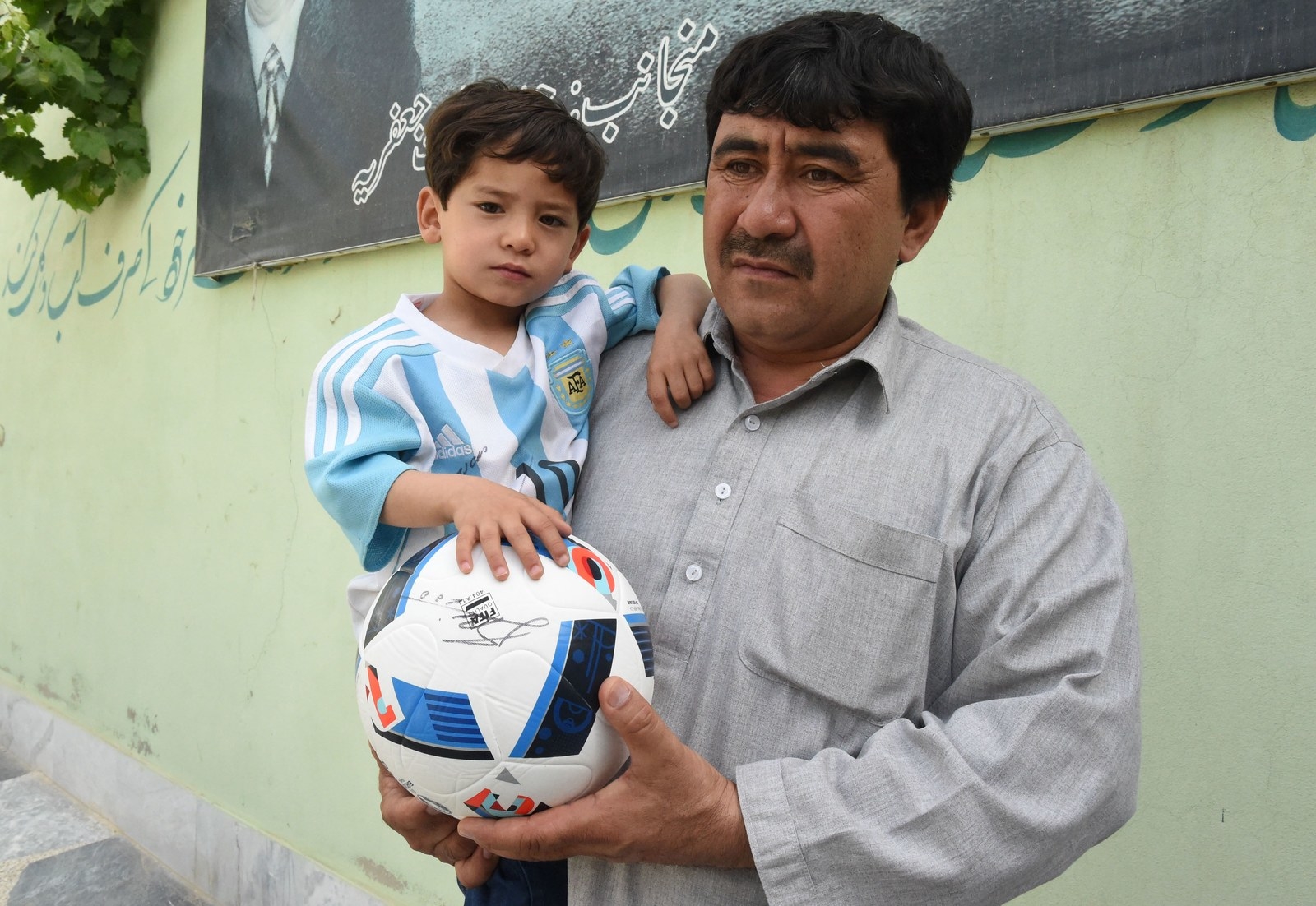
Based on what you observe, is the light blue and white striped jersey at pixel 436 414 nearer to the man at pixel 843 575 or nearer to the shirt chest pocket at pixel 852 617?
the man at pixel 843 575

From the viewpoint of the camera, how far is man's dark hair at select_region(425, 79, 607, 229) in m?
1.64

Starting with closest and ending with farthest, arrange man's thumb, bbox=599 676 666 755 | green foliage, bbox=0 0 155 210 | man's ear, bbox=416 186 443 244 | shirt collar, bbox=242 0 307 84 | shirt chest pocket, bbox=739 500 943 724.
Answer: man's thumb, bbox=599 676 666 755
shirt chest pocket, bbox=739 500 943 724
man's ear, bbox=416 186 443 244
shirt collar, bbox=242 0 307 84
green foliage, bbox=0 0 155 210

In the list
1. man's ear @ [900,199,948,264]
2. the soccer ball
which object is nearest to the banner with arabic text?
man's ear @ [900,199,948,264]

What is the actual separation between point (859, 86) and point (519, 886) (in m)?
1.20

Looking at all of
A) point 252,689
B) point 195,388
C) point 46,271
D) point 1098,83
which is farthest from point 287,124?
point 1098,83

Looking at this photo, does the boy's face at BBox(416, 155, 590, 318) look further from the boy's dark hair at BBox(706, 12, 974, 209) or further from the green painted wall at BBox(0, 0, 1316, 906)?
the green painted wall at BBox(0, 0, 1316, 906)

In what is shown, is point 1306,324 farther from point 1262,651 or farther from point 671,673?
point 671,673

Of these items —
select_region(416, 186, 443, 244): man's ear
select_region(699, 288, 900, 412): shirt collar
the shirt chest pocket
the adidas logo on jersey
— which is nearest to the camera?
the shirt chest pocket

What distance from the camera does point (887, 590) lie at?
4.29 ft

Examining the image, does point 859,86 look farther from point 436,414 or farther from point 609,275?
point 609,275

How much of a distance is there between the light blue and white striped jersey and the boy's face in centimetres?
8

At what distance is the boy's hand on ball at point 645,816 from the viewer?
3.92 feet

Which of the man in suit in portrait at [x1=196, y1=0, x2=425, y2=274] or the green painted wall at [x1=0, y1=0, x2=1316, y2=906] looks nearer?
the green painted wall at [x1=0, y1=0, x2=1316, y2=906]

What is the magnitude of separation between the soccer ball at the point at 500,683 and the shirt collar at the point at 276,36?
2932 millimetres
